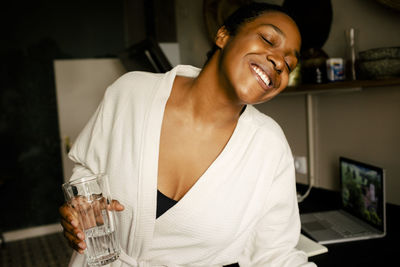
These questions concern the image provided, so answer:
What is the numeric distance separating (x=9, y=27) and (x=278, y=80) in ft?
10.5

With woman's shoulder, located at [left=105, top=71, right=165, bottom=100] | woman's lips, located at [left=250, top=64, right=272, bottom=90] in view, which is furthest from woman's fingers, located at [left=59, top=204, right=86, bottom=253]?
woman's lips, located at [left=250, top=64, right=272, bottom=90]

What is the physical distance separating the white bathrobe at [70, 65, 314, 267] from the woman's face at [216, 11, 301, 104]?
0.18 meters

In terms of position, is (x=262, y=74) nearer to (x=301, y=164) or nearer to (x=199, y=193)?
(x=199, y=193)

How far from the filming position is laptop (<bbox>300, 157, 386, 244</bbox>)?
1.31m

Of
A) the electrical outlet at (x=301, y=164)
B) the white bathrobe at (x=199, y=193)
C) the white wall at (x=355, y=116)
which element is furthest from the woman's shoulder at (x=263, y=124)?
the electrical outlet at (x=301, y=164)

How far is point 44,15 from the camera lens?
331 centimetres

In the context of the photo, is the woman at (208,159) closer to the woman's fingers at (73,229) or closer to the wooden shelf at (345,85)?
the woman's fingers at (73,229)

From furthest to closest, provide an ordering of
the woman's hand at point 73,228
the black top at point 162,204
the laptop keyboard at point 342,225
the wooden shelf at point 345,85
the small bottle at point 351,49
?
the small bottle at point 351,49 → the laptop keyboard at point 342,225 → the wooden shelf at point 345,85 → the black top at point 162,204 → the woman's hand at point 73,228

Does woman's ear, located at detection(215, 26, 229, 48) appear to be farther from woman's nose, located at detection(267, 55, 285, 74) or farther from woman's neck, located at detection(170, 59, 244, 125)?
Result: woman's nose, located at detection(267, 55, 285, 74)

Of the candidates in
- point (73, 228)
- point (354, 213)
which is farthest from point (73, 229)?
point (354, 213)

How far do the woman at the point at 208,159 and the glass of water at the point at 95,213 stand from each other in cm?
15

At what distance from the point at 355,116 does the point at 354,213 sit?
1.51 feet

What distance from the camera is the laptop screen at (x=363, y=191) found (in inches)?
51.5

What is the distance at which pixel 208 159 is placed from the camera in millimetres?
1046
